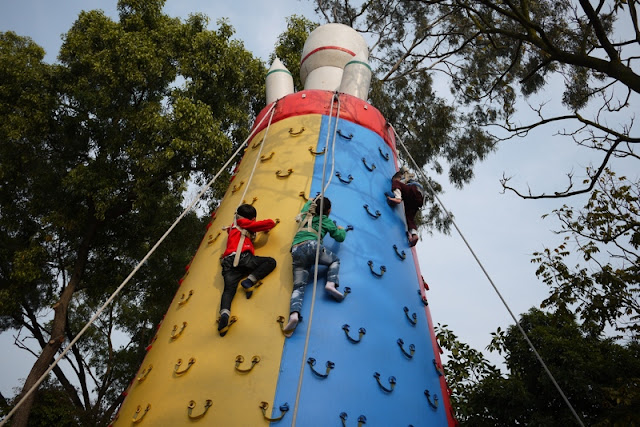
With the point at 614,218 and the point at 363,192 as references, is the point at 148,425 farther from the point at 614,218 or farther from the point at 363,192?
the point at 614,218

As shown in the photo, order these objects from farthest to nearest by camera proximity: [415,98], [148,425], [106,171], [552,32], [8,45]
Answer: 1. [415,98]
2. [8,45]
3. [106,171]
4. [552,32]
5. [148,425]

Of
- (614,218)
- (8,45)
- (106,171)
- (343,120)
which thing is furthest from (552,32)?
(8,45)

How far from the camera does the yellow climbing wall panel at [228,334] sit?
12.0 feet

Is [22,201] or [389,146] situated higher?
[22,201]

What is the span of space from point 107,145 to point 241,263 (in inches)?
252

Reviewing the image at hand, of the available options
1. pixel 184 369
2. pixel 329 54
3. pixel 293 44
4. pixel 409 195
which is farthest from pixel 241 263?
pixel 293 44

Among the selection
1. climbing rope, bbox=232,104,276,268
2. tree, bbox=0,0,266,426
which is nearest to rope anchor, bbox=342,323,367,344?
climbing rope, bbox=232,104,276,268

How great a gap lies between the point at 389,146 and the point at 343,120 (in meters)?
0.78

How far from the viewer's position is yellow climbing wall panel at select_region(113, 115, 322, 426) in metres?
3.65

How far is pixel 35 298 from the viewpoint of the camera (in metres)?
10.8

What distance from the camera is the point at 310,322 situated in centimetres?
365

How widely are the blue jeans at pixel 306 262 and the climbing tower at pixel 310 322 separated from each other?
90mm

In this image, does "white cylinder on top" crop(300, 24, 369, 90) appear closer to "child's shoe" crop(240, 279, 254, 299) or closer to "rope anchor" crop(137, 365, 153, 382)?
"child's shoe" crop(240, 279, 254, 299)

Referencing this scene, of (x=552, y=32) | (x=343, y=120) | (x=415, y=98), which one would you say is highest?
(x=415, y=98)
